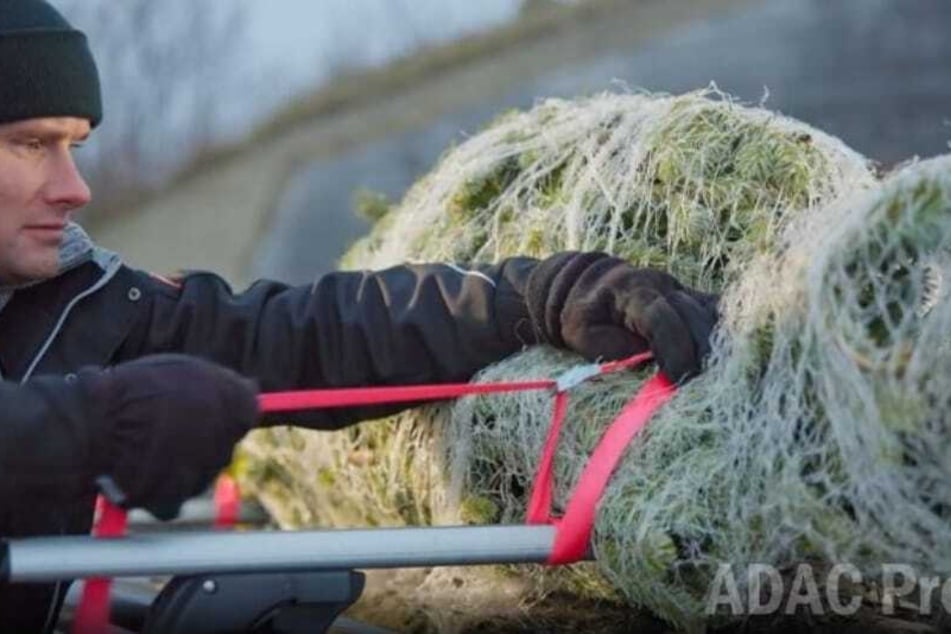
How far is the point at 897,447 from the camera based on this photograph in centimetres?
195

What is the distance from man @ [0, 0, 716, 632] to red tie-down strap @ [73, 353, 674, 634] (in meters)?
0.05

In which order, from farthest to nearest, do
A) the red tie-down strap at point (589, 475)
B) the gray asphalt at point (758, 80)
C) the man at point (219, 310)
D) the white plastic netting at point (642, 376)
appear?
the gray asphalt at point (758, 80)
the man at point (219, 310)
the red tie-down strap at point (589, 475)
the white plastic netting at point (642, 376)

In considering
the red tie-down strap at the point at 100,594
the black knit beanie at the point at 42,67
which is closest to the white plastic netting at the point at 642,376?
the red tie-down strap at the point at 100,594

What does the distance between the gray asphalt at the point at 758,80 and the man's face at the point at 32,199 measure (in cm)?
939

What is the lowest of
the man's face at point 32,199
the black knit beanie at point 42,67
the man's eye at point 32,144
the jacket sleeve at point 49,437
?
the jacket sleeve at point 49,437

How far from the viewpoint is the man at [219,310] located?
2463 mm

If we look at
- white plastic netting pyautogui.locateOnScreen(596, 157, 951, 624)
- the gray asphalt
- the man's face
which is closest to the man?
the man's face

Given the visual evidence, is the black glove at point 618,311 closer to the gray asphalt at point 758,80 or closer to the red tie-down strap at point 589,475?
the red tie-down strap at point 589,475

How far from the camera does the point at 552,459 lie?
247 centimetres

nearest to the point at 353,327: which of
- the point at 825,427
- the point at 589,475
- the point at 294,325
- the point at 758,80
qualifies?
the point at 294,325

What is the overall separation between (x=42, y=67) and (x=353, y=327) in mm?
587

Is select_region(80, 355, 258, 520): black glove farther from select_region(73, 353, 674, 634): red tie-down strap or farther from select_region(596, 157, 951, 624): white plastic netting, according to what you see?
select_region(596, 157, 951, 624): white plastic netting

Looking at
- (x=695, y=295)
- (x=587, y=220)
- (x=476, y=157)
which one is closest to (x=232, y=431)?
(x=695, y=295)

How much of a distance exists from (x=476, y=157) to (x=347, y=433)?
0.52m
